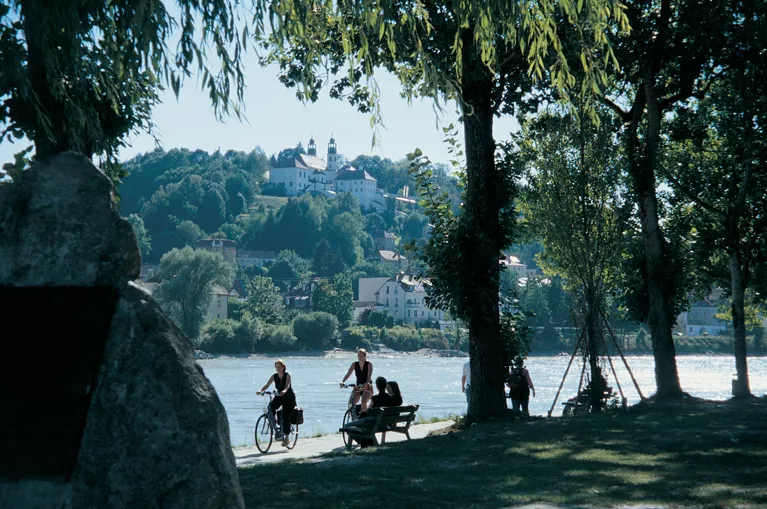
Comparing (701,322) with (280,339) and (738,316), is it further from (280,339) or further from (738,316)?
(738,316)

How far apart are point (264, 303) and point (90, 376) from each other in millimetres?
106185

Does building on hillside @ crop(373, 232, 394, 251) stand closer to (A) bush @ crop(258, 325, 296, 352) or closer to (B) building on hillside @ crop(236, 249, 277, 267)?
(B) building on hillside @ crop(236, 249, 277, 267)

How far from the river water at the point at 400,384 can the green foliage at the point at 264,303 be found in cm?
1248

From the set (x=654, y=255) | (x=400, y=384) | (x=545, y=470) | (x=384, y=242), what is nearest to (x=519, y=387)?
(x=654, y=255)

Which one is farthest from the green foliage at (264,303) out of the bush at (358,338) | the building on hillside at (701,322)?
the building on hillside at (701,322)

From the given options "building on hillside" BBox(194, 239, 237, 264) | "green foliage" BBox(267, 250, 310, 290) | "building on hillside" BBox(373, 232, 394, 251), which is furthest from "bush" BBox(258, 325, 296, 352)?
"building on hillside" BBox(373, 232, 394, 251)

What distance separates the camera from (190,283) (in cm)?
9144

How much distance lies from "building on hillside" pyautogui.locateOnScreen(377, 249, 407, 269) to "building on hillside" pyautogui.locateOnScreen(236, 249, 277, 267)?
2309 cm

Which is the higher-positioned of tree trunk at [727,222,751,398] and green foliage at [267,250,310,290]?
green foliage at [267,250,310,290]

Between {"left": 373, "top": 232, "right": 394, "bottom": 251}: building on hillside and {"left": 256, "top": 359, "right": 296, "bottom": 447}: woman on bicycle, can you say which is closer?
{"left": 256, "top": 359, "right": 296, "bottom": 447}: woman on bicycle

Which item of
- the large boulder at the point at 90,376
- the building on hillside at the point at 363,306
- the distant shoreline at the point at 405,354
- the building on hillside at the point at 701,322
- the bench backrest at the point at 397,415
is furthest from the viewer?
the building on hillside at the point at 701,322

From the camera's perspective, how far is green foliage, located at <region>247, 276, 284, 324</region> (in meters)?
105

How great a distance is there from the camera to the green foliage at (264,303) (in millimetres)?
105438

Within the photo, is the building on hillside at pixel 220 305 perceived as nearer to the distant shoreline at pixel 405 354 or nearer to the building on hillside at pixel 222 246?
the distant shoreline at pixel 405 354
